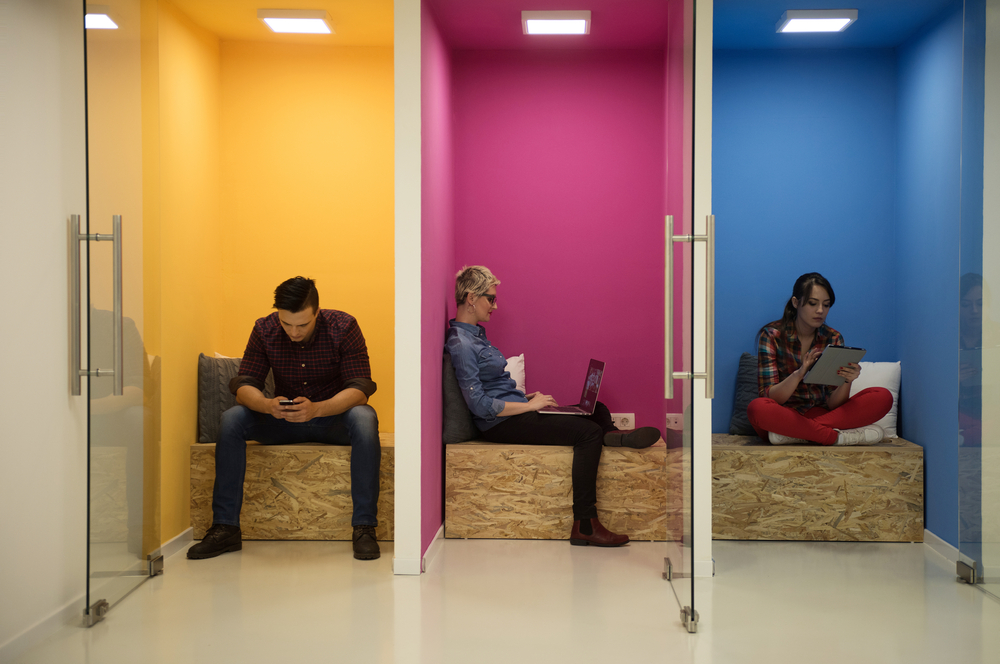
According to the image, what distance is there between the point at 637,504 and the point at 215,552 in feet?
6.26

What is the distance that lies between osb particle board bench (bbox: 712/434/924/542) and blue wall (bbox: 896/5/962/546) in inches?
4.4

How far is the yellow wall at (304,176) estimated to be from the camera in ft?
13.7

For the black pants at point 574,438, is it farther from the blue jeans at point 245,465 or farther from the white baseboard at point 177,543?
the white baseboard at point 177,543

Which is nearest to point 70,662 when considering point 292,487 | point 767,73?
point 292,487

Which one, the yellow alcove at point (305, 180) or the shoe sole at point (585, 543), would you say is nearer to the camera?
the shoe sole at point (585, 543)

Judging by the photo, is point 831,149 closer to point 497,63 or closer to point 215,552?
point 497,63

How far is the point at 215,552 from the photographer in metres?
3.39

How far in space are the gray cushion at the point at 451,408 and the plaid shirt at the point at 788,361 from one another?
57.7 inches

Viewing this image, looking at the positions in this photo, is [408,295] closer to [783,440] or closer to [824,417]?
[783,440]

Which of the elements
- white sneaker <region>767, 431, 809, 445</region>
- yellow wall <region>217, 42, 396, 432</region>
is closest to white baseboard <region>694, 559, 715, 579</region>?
white sneaker <region>767, 431, 809, 445</region>

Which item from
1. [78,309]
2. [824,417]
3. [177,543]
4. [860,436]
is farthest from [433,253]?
[860,436]

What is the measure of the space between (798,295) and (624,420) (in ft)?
3.68

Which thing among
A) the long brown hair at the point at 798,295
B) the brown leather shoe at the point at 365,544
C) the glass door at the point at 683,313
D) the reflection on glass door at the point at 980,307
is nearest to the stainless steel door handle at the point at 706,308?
the glass door at the point at 683,313

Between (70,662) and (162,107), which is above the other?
(162,107)
